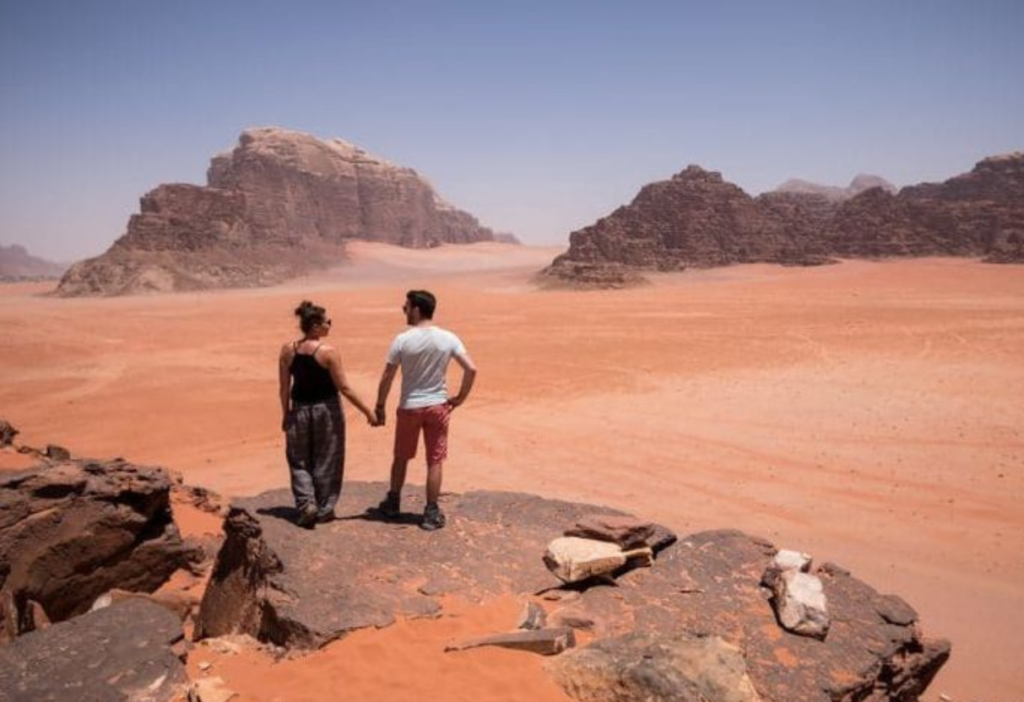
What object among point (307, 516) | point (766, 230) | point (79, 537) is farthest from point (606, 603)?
point (766, 230)

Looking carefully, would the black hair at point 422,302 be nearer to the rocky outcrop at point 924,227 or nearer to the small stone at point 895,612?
the small stone at point 895,612

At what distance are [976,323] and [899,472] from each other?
62.0ft

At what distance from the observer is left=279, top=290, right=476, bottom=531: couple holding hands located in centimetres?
470

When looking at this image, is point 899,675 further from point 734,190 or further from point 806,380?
point 734,190

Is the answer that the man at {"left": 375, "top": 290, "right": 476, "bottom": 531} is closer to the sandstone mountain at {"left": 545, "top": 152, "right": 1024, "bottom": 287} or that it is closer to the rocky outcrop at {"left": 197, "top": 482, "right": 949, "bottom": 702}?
the rocky outcrop at {"left": 197, "top": 482, "right": 949, "bottom": 702}

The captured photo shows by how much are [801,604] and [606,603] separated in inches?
42.7

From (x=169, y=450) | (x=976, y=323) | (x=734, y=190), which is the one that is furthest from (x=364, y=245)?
(x=169, y=450)

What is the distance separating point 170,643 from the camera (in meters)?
3.46

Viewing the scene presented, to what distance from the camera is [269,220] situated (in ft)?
253

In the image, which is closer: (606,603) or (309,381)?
(606,603)

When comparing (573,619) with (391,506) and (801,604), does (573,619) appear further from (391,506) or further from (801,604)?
(391,506)

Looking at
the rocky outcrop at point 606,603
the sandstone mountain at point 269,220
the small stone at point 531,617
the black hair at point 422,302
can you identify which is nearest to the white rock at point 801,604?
the rocky outcrop at point 606,603

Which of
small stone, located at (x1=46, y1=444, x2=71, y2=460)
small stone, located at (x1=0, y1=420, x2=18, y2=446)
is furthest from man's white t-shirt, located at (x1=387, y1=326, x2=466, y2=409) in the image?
small stone, located at (x1=0, y1=420, x2=18, y2=446)

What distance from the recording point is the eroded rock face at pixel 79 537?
4.69 metres
